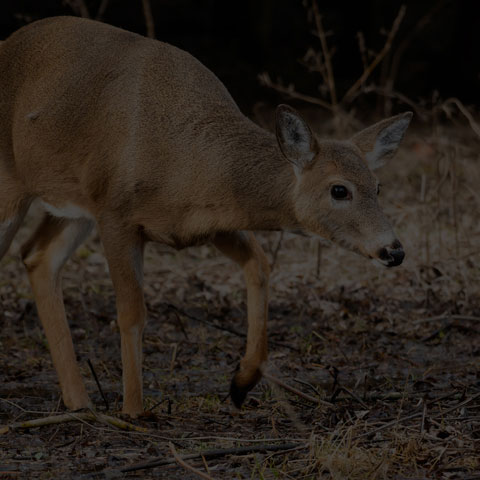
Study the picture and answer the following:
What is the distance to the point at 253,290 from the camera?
5.77 m

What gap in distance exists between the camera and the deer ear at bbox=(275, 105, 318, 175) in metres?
5.16

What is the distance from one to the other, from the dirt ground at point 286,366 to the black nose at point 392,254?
68 cm

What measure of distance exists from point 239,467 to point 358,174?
161cm

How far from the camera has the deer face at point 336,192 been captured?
507 cm

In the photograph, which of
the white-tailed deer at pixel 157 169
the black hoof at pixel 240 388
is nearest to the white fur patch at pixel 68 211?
the white-tailed deer at pixel 157 169

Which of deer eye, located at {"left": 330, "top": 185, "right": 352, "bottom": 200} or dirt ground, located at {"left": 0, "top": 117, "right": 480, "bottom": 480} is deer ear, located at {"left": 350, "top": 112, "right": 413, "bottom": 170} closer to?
deer eye, located at {"left": 330, "top": 185, "right": 352, "bottom": 200}

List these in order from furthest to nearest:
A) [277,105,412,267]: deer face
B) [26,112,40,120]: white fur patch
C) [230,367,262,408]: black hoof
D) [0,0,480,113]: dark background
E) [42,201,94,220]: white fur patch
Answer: [0,0,480,113]: dark background
[26,112,40,120]: white fur patch
[42,201,94,220]: white fur patch
[230,367,262,408]: black hoof
[277,105,412,267]: deer face

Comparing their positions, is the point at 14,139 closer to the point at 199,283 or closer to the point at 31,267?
the point at 31,267

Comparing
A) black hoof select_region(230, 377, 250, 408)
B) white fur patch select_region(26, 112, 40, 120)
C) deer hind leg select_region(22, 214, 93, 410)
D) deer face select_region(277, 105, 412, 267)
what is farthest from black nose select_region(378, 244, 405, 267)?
white fur patch select_region(26, 112, 40, 120)

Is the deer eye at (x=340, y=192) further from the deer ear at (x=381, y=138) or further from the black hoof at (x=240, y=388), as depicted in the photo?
the black hoof at (x=240, y=388)

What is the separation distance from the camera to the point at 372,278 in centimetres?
841

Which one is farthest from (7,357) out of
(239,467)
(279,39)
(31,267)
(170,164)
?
(279,39)

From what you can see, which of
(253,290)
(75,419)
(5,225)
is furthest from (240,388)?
(5,225)

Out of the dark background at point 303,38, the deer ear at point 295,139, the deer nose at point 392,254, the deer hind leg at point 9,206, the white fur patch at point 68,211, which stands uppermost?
the deer ear at point 295,139
